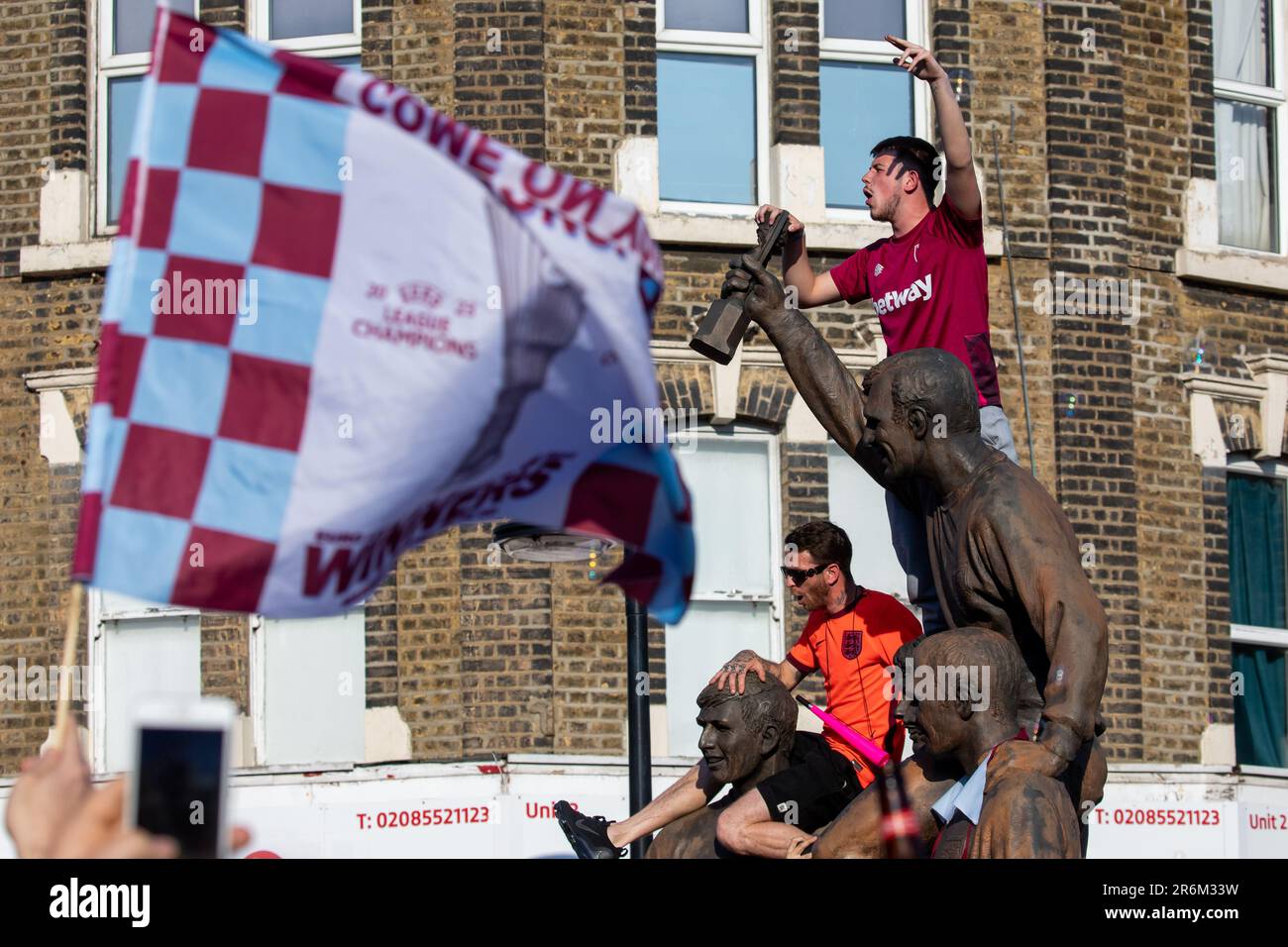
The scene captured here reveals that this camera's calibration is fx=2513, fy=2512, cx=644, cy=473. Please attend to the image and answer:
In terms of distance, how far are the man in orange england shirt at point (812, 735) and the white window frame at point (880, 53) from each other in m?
8.81

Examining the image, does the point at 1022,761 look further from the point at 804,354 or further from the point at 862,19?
the point at 862,19

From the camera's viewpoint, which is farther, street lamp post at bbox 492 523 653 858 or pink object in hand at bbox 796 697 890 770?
street lamp post at bbox 492 523 653 858

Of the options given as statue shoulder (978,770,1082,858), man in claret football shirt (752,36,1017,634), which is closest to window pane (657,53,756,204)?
man in claret football shirt (752,36,1017,634)

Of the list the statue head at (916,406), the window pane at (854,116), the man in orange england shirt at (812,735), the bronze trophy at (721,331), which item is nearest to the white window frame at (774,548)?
the window pane at (854,116)

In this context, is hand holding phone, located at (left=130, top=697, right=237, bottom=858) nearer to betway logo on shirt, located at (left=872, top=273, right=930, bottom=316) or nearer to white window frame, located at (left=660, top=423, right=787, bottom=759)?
betway logo on shirt, located at (left=872, top=273, right=930, bottom=316)

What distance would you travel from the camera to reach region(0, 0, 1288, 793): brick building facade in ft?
55.8

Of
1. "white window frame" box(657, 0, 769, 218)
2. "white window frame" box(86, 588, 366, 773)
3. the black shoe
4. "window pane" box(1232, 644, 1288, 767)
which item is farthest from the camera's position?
"window pane" box(1232, 644, 1288, 767)

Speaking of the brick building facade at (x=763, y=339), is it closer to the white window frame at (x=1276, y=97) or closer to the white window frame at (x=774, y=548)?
the white window frame at (x=774, y=548)

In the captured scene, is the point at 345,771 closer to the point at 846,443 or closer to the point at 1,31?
the point at 1,31

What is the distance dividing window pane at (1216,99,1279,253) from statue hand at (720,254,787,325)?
12.0m

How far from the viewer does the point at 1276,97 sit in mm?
19641

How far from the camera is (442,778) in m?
16.5

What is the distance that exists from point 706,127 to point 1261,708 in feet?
19.6

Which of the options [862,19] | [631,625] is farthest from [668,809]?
[862,19]
